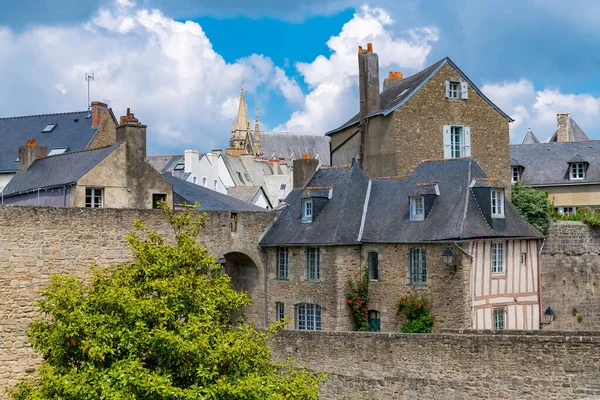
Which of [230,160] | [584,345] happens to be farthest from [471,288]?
[230,160]

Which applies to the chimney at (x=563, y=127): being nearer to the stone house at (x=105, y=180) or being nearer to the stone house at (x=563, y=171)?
the stone house at (x=563, y=171)

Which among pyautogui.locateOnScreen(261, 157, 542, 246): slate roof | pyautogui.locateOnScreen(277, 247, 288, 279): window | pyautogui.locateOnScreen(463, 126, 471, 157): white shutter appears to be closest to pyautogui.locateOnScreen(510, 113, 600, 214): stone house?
pyautogui.locateOnScreen(463, 126, 471, 157): white shutter

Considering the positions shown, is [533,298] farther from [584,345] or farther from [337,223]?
[584,345]

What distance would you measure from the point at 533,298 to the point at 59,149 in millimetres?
21240

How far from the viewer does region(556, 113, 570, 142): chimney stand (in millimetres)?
43688

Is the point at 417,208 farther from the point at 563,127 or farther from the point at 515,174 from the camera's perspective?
the point at 563,127

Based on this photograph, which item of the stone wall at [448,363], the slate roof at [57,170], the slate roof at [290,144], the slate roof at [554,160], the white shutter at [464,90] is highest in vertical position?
the slate roof at [290,144]

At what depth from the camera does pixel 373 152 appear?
26.1 m

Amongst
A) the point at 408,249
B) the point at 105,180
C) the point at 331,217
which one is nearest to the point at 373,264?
the point at 408,249

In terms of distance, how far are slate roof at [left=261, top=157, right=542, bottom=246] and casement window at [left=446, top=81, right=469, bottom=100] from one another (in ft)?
14.0

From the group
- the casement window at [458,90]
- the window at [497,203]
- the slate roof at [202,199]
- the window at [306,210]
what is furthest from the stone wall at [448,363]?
the casement window at [458,90]

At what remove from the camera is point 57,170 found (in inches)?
933

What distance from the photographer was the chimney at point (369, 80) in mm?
26203

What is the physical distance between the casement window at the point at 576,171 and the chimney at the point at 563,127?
28.0 feet
